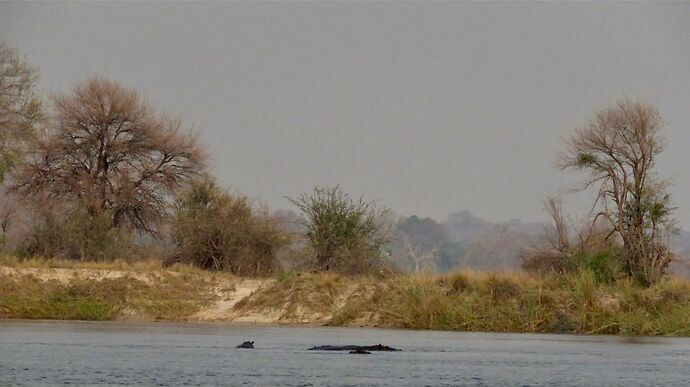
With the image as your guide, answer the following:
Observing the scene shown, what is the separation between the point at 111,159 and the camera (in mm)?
75125

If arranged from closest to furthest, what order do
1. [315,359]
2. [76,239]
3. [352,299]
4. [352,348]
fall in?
1. [315,359]
2. [352,348]
3. [352,299]
4. [76,239]

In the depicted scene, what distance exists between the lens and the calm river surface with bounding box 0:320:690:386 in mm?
26469

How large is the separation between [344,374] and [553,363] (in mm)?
6424

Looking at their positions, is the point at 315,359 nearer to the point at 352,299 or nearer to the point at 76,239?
the point at 352,299

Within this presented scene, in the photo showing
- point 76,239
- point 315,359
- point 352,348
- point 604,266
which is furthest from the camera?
point 76,239

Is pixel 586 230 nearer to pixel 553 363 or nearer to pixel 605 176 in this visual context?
pixel 605 176

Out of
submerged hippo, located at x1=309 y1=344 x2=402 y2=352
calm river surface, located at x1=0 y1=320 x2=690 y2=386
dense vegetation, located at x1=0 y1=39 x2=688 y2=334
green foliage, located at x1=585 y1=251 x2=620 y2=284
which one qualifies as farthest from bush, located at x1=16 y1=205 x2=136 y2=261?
submerged hippo, located at x1=309 y1=344 x2=402 y2=352

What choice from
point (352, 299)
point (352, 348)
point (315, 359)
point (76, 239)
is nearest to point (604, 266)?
point (352, 299)

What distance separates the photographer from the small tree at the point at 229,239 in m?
63.6

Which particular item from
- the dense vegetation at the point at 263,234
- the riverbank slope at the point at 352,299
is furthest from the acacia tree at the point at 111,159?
the riverbank slope at the point at 352,299

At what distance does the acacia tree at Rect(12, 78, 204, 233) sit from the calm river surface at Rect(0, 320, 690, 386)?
28732 millimetres

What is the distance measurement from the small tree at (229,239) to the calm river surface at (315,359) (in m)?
18.5

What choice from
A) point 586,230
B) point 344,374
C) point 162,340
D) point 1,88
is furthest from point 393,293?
point 1,88

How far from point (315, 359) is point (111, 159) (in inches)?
1803
